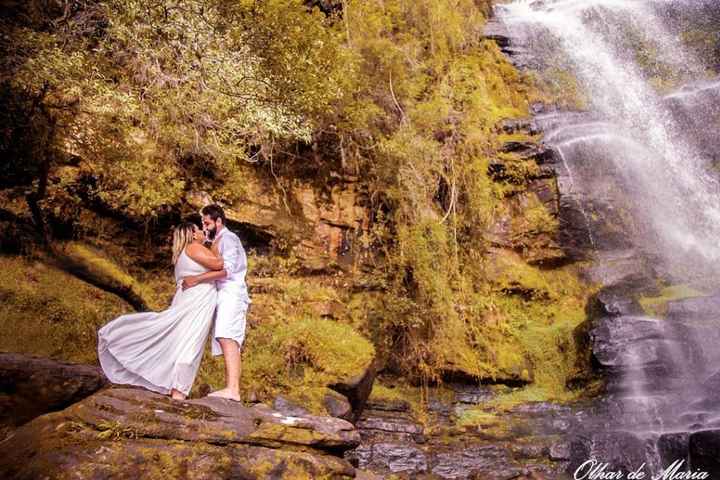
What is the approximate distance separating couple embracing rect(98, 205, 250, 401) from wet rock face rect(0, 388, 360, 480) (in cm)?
62

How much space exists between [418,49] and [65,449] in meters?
12.3

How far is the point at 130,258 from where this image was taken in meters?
9.77

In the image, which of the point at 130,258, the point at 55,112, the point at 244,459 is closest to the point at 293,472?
the point at 244,459

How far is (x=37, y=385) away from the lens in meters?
4.59

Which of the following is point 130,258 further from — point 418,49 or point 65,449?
point 418,49

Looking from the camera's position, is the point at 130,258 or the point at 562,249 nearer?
the point at 130,258

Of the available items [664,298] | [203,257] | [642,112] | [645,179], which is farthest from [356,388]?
[642,112]

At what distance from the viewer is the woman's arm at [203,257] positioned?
4871 millimetres

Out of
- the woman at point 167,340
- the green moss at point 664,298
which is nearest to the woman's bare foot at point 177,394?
the woman at point 167,340

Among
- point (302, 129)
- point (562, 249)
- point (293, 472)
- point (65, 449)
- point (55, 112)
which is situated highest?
point (55, 112)

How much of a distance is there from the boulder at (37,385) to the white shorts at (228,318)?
1118mm

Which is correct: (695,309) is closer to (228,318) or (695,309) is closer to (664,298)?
(664,298)
